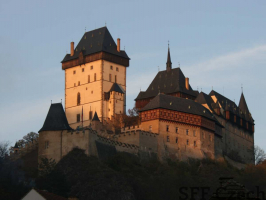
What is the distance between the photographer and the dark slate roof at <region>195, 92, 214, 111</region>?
283ft

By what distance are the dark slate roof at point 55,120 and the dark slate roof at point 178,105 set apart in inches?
458

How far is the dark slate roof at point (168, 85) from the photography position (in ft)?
287

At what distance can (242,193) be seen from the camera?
46.5 ft

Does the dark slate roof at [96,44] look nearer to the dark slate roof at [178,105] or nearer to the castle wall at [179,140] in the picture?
the dark slate roof at [178,105]

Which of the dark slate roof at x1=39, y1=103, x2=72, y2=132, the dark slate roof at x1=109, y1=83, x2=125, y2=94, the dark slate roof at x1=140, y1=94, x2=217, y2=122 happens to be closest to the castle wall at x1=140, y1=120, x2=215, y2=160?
the dark slate roof at x1=140, y1=94, x2=217, y2=122

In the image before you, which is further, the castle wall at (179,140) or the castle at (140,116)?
the castle wall at (179,140)

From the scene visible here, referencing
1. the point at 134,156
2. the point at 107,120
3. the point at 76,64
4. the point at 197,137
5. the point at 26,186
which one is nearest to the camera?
the point at 26,186

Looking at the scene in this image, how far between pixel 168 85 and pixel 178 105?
11.3m

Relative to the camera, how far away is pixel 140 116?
76.4 m

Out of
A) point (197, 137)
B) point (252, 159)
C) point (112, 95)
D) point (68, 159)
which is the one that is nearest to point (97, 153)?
point (68, 159)

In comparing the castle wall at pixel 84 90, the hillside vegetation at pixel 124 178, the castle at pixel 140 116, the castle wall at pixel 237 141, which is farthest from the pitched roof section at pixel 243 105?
the hillside vegetation at pixel 124 178

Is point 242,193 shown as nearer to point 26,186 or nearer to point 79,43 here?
point 26,186

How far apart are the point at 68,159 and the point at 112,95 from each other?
2532 centimetres

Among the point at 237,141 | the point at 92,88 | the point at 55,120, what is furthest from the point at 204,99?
the point at 55,120
